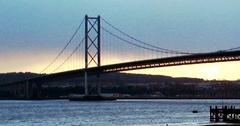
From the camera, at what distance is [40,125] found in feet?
240

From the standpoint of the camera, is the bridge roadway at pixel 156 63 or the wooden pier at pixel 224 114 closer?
the wooden pier at pixel 224 114

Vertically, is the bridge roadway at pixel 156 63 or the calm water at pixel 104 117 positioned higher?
the bridge roadway at pixel 156 63

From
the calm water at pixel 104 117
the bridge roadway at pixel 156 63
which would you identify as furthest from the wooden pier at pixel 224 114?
the bridge roadway at pixel 156 63

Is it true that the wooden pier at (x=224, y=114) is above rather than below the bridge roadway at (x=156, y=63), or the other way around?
below

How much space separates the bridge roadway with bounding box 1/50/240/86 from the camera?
107938mm

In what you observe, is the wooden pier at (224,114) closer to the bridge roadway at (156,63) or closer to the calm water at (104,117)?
the calm water at (104,117)

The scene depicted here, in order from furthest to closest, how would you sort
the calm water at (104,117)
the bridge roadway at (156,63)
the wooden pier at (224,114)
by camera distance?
the bridge roadway at (156,63) < the calm water at (104,117) < the wooden pier at (224,114)

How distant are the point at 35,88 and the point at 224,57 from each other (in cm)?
5559

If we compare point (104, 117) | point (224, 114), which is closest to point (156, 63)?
point (104, 117)

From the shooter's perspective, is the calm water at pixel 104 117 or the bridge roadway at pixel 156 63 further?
the bridge roadway at pixel 156 63

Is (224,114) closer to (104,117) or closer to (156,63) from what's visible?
(104,117)

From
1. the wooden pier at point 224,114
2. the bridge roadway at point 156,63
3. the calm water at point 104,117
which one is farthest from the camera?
the bridge roadway at point 156,63

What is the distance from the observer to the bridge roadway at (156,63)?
354ft

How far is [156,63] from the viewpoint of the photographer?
4692 inches
